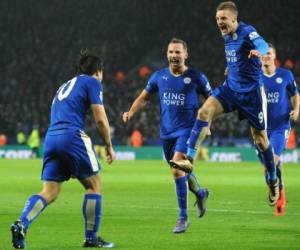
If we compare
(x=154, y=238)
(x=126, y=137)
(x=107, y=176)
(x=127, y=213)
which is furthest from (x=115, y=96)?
(x=154, y=238)

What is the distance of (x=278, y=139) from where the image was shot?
1255cm

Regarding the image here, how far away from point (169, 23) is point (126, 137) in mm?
8977

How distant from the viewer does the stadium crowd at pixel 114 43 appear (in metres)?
40.6

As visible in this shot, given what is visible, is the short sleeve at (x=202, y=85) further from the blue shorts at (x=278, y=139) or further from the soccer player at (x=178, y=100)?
the blue shorts at (x=278, y=139)

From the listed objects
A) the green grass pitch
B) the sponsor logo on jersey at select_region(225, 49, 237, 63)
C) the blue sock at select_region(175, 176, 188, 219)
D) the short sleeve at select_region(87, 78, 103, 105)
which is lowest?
the green grass pitch

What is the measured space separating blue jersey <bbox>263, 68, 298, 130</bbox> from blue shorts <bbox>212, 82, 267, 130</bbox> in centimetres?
268

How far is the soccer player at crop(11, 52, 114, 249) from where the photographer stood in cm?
788

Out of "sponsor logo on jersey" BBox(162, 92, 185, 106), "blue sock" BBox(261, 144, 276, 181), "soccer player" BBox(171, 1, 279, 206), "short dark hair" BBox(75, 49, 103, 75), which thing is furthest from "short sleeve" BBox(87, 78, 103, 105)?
"blue sock" BBox(261, 144, 276, 181)

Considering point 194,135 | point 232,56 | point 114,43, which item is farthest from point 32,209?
point 114,43

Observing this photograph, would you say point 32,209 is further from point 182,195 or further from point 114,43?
point 114,43

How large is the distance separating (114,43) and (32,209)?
37.6 metres

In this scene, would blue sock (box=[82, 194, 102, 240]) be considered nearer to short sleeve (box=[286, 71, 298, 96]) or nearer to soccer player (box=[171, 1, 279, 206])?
soccer player (box=[171, 1, 279, 206])

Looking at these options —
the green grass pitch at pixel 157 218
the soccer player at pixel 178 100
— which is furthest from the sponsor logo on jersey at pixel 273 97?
the soccer player at pixel 178 100

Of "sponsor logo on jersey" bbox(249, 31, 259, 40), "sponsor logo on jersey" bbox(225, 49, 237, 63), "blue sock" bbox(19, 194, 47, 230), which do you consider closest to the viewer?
"blue sock" bbox(19, 194, 47, 230)
